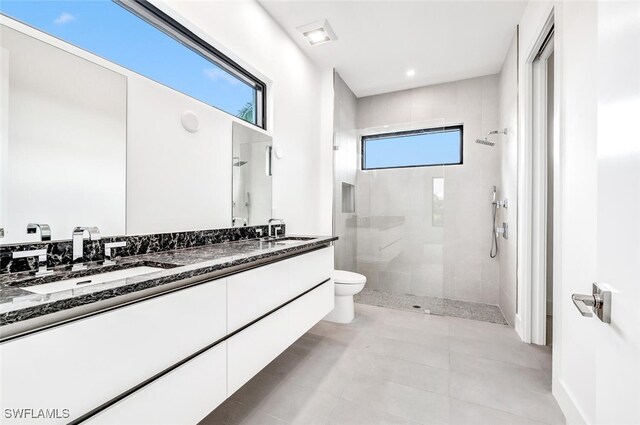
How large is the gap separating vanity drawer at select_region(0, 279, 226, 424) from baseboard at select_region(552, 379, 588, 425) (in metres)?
1.77

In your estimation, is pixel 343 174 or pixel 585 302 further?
pixel 343 174

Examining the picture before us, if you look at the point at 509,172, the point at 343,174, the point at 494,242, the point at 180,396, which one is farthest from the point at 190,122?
the point at 494,242

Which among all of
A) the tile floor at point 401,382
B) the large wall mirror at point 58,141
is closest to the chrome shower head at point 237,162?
the large wall mirror at point 58,141

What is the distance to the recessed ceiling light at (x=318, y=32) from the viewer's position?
253cm

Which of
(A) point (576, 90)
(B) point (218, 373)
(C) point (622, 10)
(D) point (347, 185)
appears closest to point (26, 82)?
(B) point (218, 373)

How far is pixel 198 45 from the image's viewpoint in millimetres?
1939

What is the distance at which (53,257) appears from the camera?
1.18 metres

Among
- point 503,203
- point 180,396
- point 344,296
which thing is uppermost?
point 503,203

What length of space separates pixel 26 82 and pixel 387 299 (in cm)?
338

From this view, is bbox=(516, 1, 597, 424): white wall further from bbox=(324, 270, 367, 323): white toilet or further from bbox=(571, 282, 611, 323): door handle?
bbox=(324, 270, 367, 323): white toilet

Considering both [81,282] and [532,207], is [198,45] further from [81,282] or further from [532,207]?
[532,207]

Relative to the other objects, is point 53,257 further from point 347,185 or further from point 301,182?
point 347,185

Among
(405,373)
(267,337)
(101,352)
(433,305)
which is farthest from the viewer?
(433,305)

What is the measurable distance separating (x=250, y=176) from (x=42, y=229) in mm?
1341
